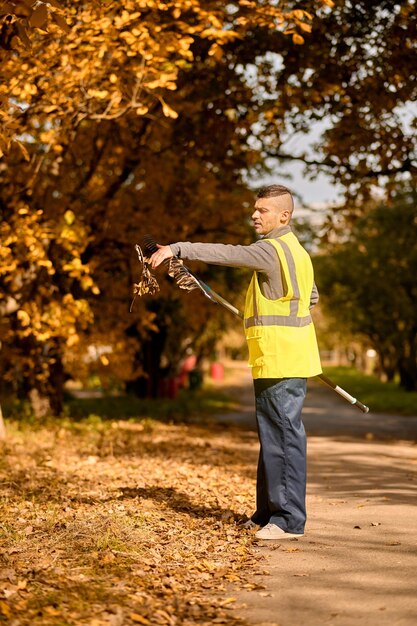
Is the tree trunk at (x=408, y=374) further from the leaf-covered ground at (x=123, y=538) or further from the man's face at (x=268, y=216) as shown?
the man's face at (x=268, y=216)

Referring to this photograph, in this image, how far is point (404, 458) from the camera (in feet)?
37.8

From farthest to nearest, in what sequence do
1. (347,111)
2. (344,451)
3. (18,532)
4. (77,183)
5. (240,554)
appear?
(77,183), (347,111), (344,451), (18,532), (240,554)

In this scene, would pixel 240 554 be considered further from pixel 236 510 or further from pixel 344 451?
pixel 344 451

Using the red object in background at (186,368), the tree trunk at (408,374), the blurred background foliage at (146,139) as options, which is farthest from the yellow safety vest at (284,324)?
the red object in background at (186,368)

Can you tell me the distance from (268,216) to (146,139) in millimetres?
10520

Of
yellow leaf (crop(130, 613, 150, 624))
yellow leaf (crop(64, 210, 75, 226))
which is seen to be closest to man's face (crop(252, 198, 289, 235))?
yellow leaf (crop(130, 613, 150, 624))

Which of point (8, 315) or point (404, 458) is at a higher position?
point (8, 315)

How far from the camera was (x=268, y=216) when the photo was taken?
6152 mm

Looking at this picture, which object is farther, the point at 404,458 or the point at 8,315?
the point at 8,315

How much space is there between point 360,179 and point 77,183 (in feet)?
15.8

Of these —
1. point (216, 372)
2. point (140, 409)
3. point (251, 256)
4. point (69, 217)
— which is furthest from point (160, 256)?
point (216, 372)

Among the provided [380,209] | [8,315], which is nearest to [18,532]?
[8,315]

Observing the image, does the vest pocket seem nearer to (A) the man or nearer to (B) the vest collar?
(A) the man

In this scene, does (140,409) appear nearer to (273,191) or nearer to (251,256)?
(273,191)
